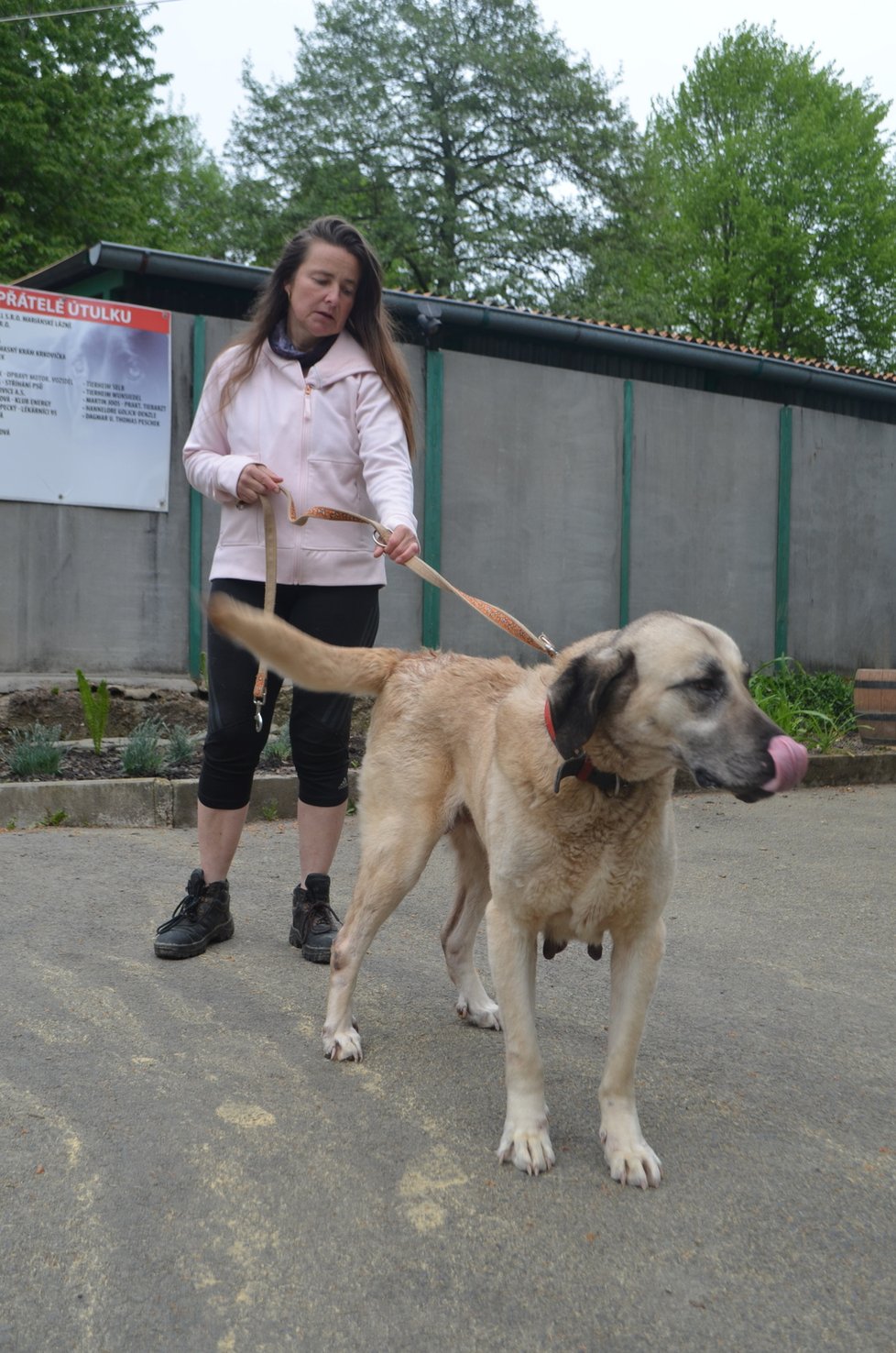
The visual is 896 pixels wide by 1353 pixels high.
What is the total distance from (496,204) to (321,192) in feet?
15.3

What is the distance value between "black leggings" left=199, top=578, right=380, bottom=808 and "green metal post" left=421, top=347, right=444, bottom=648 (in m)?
5.96

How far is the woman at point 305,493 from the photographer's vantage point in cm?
378

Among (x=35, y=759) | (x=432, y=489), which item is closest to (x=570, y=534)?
(x=432, y=489)

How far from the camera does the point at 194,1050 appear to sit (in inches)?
118

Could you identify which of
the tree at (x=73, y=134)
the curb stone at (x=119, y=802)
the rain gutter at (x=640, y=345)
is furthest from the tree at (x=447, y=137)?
the curb stone at (x=119, y=802)

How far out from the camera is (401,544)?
11.3ft

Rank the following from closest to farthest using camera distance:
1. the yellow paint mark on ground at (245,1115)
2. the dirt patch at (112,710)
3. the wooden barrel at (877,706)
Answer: the yellow paint mark on ground at (245,1115)
the dirt patch at (112,710)
the wooden barrel at (877,706)

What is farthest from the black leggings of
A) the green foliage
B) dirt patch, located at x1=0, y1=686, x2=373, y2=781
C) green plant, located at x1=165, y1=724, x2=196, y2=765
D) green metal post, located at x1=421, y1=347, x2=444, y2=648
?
green metal post, located at x1=421, y1=347, x2=444, y2=648

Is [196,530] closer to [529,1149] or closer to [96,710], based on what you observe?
[96,710]

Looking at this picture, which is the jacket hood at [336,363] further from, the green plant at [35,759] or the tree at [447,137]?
the tree at [447,137]

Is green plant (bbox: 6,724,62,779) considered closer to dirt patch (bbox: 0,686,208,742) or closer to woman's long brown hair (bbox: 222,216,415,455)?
dirt patch (bbox: 0,686,208,742)

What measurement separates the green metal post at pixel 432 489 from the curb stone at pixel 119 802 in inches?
141

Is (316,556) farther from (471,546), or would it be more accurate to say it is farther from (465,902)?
(471,546)

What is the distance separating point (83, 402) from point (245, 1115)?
6937mm
